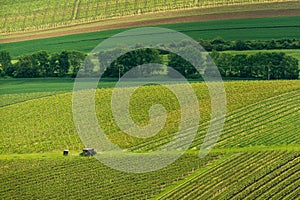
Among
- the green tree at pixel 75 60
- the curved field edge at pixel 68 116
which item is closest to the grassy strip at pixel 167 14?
the green tree at pixel 75 60

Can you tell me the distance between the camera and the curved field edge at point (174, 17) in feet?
330

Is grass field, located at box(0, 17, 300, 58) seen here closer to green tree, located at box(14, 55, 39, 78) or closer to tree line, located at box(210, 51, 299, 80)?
green tree, located at box(14, 55, 39, 78)

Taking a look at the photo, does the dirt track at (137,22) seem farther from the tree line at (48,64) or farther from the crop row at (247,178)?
the crop row at (247,178)

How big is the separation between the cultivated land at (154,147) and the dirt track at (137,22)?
12.6 meters

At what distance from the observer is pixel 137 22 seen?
101688 mm

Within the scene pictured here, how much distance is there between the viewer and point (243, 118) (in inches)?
2495

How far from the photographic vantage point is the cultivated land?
49.0m

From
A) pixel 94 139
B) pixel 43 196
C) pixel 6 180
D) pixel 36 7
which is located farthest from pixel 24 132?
pixel 36 7

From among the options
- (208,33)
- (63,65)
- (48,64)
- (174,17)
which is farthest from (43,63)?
(208,33)


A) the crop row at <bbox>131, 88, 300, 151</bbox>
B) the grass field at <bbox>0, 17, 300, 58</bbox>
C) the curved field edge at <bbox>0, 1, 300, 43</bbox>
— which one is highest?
the curved field edge at <bbox>0, 1, 300, 43</bbox>

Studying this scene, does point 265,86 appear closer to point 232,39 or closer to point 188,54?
point 188,54

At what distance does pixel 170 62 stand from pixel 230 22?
16555 mm

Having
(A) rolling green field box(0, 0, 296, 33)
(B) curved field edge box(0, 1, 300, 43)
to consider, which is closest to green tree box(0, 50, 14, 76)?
(B) curved field edge box(0, 1, 300, 43)

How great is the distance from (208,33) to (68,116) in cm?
3638
